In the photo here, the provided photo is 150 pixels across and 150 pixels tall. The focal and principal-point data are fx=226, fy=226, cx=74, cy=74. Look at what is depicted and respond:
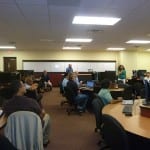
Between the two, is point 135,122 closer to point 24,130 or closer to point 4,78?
point 24,130

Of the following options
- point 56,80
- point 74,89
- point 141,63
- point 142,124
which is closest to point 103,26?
point 74,89

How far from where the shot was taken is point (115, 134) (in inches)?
91.7

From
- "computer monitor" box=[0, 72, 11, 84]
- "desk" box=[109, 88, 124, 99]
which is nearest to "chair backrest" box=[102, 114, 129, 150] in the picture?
"desk" box=[109, 88, 124, 99]

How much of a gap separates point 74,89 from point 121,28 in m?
2.51

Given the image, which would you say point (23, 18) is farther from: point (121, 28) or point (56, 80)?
point (56, 80)

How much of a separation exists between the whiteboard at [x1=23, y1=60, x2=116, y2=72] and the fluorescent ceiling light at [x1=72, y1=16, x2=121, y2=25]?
29.4 ft

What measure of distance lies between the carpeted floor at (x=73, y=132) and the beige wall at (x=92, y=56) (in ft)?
28.7

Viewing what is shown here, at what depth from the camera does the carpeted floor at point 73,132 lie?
4074 millimetres

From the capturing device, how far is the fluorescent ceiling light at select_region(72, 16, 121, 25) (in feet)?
19.1

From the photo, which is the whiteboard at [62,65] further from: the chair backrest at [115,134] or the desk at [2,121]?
the chair backrest at [115,134]

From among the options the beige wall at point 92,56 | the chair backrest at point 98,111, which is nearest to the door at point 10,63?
the beige wall at point 92,56

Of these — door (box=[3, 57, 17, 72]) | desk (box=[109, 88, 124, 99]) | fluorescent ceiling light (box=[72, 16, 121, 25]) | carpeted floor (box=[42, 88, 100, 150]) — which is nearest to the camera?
carpeted floor (box=[42, 88, 100, 150])

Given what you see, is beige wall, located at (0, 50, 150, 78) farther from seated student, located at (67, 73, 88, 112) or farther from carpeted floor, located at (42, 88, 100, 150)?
carpeted floor, located at (42, 88, 100, 150)

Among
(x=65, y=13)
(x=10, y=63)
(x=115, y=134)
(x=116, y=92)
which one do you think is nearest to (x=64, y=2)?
(x=65, y=13)
